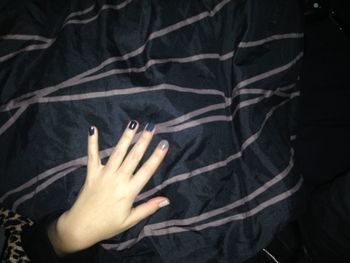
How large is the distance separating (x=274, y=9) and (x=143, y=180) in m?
0.56

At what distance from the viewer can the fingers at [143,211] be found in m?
0.66

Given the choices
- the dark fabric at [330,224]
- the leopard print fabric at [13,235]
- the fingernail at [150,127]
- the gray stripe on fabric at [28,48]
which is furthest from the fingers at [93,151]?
the dark fabric at [330,224]

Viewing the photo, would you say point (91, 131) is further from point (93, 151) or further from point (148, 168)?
point (148, 168)

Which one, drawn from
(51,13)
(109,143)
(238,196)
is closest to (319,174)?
(238,196)

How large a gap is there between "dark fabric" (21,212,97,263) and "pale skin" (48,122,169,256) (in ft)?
0.17

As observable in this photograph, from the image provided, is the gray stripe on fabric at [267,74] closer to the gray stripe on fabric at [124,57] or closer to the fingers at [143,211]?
the gray stripe on fabric at [124,57]

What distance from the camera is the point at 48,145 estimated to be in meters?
0.66

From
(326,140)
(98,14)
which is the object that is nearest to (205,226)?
(326,140)

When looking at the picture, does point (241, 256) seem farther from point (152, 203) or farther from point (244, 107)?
point (244, 107)

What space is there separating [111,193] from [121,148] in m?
0.10

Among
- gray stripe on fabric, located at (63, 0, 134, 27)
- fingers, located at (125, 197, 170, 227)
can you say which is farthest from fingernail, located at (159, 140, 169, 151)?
gray stripe on fabric, located at (63, 0, 134, 27)

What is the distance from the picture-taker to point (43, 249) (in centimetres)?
70

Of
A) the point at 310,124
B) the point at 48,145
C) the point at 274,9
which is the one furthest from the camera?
the point at 310,124

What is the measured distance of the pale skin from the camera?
0.65m
